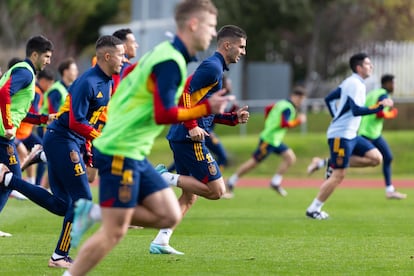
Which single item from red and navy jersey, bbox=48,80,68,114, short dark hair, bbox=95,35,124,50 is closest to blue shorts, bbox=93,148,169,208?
short dark hair, bbox=95,35,124,50

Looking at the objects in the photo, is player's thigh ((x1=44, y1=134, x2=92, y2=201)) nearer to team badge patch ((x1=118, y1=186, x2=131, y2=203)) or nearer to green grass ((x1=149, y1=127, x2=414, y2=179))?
team badge patch ((x1=118, y1=186, x2=131, y2=203))

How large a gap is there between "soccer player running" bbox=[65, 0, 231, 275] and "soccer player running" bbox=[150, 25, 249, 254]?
2896mm

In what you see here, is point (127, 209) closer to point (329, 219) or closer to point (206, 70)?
point (206, 70)

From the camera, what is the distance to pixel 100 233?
26.2 ft

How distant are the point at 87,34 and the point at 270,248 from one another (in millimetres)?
42026

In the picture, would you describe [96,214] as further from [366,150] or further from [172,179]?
[366,150]

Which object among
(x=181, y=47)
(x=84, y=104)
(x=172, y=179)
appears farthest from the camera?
(x=172, y=179)

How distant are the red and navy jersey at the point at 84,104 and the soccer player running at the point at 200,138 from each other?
41.6 inches

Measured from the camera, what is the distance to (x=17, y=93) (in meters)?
11.9

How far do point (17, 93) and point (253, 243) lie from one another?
10.5 feet

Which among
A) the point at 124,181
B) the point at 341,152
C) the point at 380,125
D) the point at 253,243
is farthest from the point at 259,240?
the point at 380,125

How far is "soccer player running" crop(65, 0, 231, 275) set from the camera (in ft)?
26.1

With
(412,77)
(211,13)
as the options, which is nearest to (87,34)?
(412,77)

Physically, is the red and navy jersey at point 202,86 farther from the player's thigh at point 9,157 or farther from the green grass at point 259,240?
the player's thigh at point 9,157
